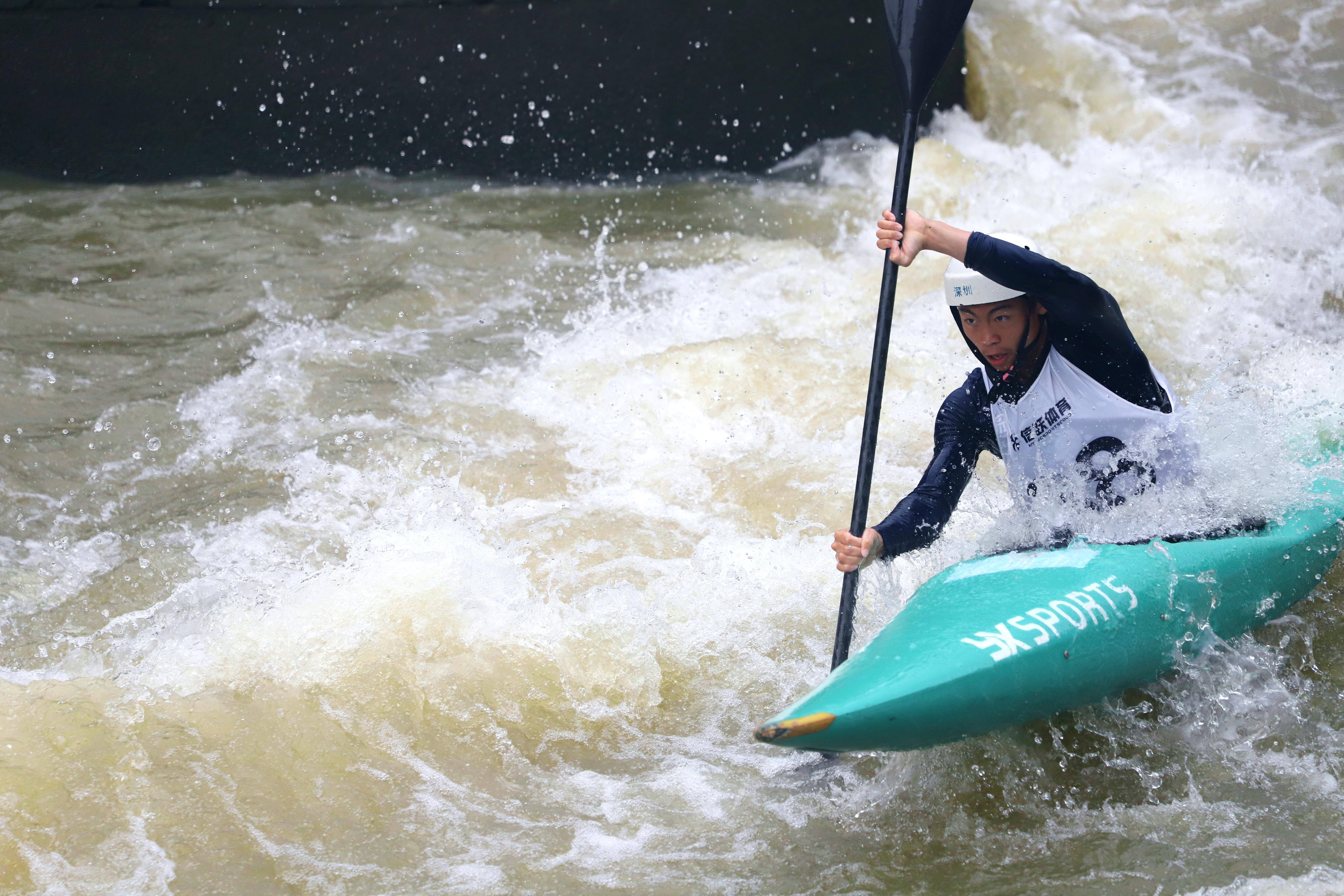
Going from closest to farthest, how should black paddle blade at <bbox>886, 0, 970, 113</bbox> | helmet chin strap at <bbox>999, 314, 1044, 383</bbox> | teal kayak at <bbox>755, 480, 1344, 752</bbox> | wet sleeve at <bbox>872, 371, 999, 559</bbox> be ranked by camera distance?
1. teal kayak at <bbox>755, 480, 1344, 752</bbox>
2. helmet chin strap at <bbox>999, 314, 1044, 383</bbox>
3. wet sleeve at <bbox>872, 371, 999, 559</bbox>
4. black paddle blade at <bbox>886, 0, 970, 113</bbox>

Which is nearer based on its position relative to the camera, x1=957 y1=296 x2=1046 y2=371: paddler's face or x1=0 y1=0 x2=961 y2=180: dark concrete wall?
x1=957 y1=296 x2=1046 y2=371: paddler's face

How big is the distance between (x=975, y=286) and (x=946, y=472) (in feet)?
1.67

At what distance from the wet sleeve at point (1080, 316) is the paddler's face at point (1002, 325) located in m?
0.04

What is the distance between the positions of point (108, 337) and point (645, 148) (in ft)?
11.6

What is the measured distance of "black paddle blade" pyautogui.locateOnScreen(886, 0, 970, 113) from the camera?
3135mm

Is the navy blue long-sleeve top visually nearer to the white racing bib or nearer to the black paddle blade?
the white racing bib

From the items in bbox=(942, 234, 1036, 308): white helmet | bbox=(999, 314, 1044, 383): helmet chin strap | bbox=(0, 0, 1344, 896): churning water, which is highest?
bbox=(942, 234, 1036, 308): white helmet

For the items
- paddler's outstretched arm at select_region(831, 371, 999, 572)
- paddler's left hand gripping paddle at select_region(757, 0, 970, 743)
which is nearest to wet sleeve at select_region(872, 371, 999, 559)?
paddler's outstretched arm at select_region(831, 371, 999, 572)

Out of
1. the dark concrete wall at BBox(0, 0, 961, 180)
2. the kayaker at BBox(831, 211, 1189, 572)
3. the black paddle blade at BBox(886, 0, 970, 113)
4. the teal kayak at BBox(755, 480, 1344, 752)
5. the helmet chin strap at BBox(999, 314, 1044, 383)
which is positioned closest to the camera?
the teal kayak at BBox(755, 480, 1344, 752)

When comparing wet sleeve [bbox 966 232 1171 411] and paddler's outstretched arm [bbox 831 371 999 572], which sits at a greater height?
wet sleeve [bbox 966 232 1171 411]

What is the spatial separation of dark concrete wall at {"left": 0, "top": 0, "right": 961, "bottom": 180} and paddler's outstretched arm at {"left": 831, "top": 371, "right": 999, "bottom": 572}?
487cm

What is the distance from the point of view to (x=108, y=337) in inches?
208

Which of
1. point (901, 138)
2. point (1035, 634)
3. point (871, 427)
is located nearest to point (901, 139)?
point (901, 138)

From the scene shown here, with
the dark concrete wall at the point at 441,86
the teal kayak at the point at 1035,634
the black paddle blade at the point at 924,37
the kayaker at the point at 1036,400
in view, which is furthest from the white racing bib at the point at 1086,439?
the dark concrete wall at the point at 441,86
